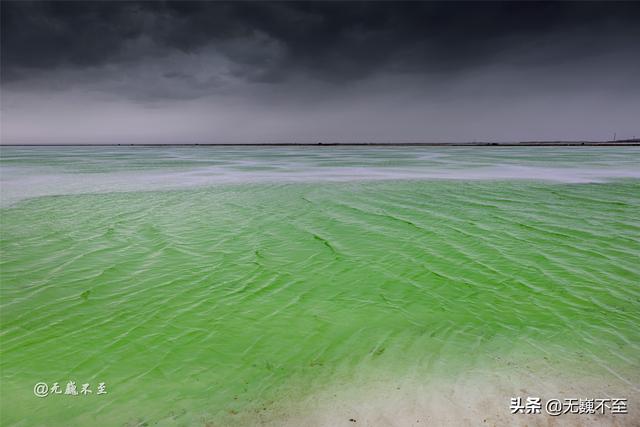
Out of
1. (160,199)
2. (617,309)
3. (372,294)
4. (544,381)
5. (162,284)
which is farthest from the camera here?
(160,199)

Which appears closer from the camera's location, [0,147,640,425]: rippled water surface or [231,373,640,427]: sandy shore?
[231,373,640,427]: sandy shore

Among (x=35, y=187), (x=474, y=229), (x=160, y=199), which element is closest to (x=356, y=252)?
(x=474, y=229)

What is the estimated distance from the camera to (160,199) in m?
18.6

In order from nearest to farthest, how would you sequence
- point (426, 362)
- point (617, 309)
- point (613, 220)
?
1. point (426, 362)
2. point (617, 309)
3. point (613, 220)

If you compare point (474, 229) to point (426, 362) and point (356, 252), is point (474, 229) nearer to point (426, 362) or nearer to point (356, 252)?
point (356, 252)

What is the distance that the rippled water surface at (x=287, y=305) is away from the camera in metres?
4.53

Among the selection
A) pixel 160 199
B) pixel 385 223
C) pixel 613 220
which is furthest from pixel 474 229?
pixel 160 199

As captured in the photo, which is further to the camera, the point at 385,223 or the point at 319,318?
the point at 385,223

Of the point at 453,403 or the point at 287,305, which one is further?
the point at 287,305

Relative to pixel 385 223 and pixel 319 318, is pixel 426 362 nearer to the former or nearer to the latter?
pixel 319 318

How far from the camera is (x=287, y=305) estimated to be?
668 cm

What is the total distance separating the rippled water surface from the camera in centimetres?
453

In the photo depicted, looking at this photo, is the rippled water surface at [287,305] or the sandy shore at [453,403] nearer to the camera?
the sandy shore at [453,403]

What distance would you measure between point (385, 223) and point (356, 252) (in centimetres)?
359
